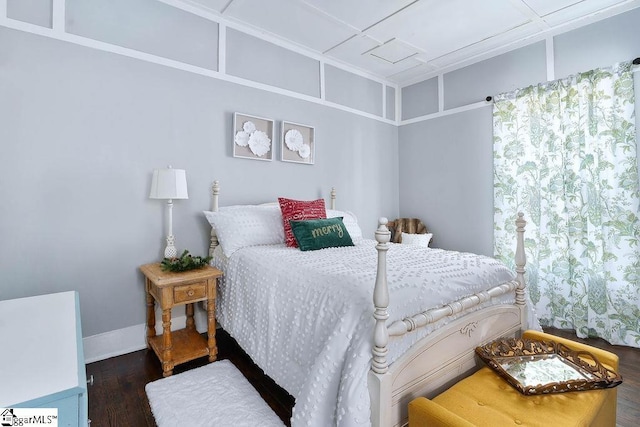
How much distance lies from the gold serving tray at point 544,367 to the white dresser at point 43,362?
1.55 meters

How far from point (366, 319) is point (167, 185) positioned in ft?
5.67

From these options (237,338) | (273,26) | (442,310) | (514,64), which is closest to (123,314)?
(237,338)

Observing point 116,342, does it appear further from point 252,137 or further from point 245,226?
point 252,137

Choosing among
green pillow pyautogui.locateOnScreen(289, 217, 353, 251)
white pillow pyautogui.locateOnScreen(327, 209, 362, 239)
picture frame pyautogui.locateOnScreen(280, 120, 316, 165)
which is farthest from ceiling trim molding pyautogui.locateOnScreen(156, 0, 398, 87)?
green pillow pyautogui.locateOnScreen(289, 217, 353, 251)

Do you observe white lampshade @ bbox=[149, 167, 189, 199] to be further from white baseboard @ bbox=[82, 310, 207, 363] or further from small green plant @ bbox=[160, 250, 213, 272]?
white baseboard @ bbox=[82, 310, 207, 363]

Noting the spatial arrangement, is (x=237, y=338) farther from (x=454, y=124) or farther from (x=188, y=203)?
(x=454, y=124)

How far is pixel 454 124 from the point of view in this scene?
360 cm

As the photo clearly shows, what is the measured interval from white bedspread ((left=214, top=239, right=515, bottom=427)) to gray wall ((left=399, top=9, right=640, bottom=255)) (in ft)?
5.09

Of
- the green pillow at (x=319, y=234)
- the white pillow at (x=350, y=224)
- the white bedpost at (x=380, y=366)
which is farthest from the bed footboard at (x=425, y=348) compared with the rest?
the white pillow at (x=350, y=224)

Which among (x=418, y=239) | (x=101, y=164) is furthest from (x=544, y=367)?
(x=101, y=164)

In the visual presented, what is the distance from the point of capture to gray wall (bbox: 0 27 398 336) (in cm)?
192

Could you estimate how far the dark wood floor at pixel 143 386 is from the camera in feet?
5.24

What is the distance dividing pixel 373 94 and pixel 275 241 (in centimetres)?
249

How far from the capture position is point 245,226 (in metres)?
2.43
